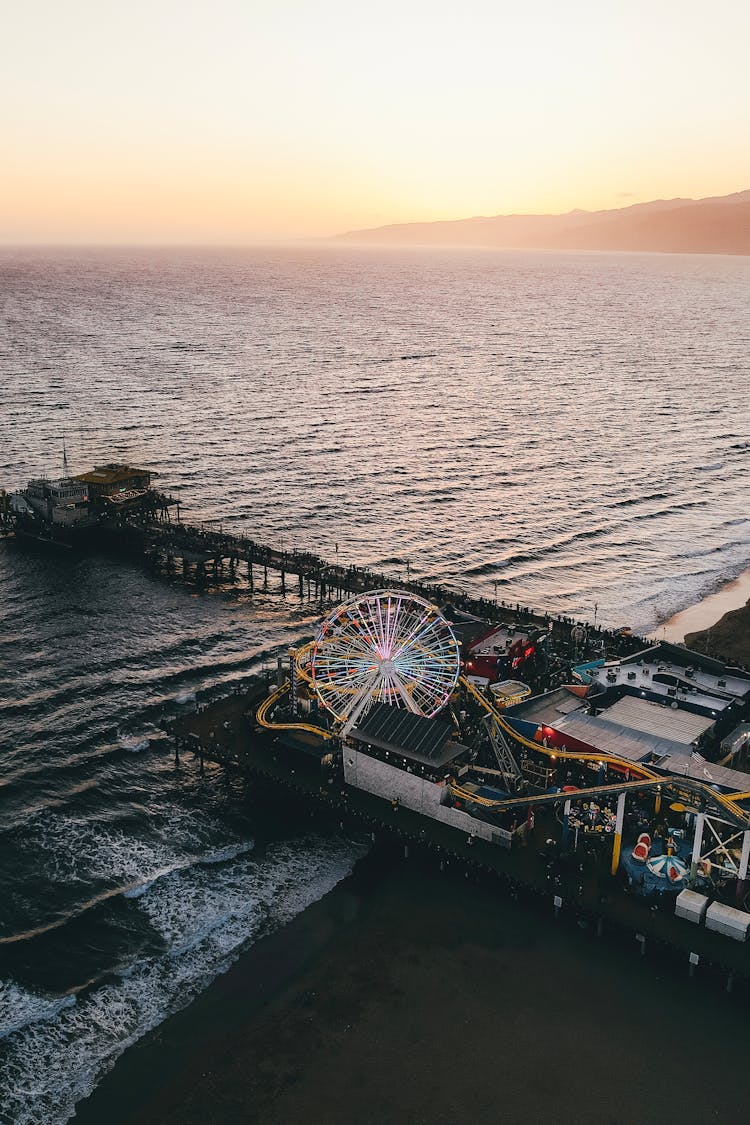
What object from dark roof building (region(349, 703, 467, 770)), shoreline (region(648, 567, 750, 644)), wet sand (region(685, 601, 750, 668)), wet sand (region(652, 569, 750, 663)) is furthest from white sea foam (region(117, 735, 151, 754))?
wet sand (region(652, 569, 750, 663))

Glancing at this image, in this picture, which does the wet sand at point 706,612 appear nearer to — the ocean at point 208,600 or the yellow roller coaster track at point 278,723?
the ocean at point 208,600

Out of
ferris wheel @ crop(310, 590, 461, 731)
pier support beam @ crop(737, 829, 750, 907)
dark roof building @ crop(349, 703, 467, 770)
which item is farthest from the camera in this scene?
ferris wheel @ crop(310, 590, 461, 731)

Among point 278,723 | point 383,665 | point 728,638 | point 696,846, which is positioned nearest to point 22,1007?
point 278,723

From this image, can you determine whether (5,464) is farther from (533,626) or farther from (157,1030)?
(157,1030)

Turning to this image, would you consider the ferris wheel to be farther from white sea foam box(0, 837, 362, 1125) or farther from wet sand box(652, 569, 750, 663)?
wet sand box(652, 569, 750, 663)

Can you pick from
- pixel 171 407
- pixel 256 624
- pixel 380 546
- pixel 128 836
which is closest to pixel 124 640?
pixel 256 624

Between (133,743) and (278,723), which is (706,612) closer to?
(278,723)
